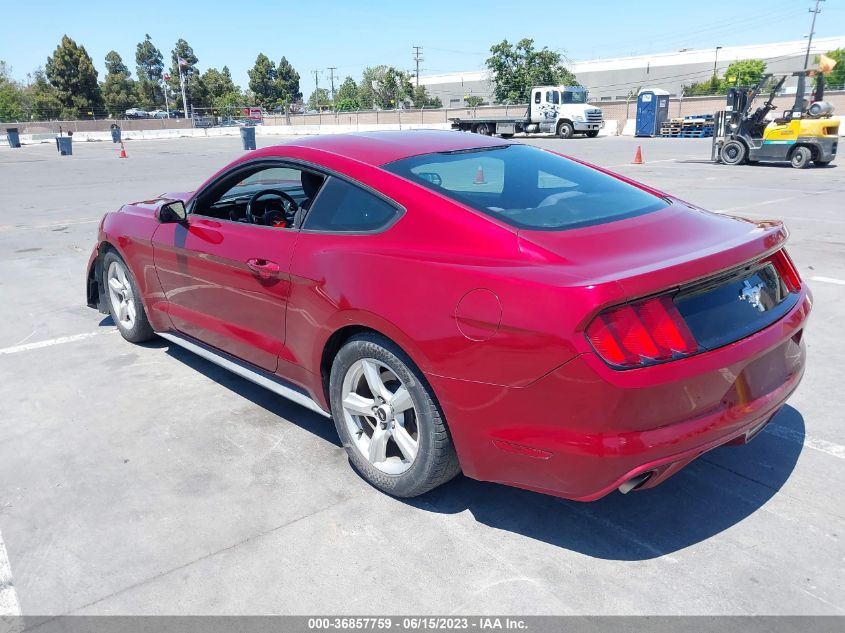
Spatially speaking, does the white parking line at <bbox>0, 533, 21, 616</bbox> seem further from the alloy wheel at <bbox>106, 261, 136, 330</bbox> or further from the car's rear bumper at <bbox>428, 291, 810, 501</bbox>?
the alloy wheel at <bbox>106, 261, 136, 330</bbox>

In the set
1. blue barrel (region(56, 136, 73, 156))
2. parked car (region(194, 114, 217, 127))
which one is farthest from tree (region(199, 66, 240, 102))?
blue barrel (region(56, 136, 73, 156))

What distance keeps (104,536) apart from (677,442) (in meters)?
2.35

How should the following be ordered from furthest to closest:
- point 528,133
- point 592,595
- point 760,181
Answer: point 528,133
point 760,181
point 592,595

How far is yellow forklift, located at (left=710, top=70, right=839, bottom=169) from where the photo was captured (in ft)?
58.6

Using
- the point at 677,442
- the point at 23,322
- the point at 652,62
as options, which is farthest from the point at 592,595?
the point at 652,62

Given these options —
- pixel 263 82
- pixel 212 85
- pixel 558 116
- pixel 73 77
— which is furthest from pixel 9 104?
pixel 558 116

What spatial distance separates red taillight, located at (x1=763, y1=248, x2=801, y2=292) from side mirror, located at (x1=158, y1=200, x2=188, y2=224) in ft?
10.6

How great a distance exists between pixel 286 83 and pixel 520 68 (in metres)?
63.9

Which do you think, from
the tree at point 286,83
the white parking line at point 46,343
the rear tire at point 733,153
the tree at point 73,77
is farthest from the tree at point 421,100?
the white parking line at point 46,343

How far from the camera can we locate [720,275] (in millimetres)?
2498

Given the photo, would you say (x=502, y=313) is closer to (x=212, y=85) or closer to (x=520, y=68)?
(x=520, y=68)
